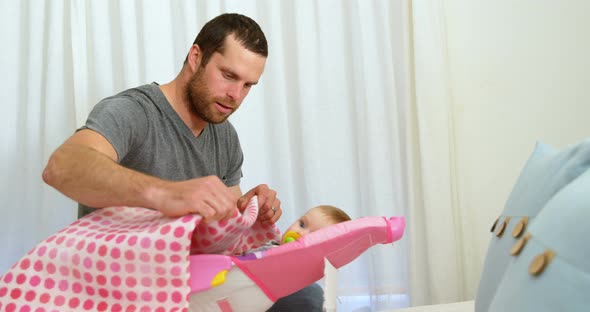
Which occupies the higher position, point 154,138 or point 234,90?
point 234,90

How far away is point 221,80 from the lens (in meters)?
1.85

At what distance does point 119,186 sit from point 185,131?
63 centimetres

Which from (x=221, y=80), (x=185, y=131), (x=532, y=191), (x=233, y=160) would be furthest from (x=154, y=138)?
(x=532, y=191)

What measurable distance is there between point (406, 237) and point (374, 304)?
0.30 metres

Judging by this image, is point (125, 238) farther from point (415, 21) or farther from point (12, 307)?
point (415, 21)

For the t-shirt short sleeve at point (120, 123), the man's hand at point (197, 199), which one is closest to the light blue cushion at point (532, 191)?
the man's hand at point (197, 199)

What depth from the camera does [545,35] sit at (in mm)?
2480

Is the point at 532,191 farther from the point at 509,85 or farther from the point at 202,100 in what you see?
the point at 509,85

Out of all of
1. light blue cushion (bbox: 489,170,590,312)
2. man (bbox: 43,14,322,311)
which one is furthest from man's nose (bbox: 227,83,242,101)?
light blue cushion (bbox: 489,170,590,312)

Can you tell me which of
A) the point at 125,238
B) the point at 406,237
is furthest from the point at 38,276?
the point at 406,237

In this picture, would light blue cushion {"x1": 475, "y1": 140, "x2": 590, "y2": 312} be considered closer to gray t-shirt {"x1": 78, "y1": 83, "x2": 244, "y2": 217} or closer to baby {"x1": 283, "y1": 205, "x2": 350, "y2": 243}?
baby {"x1": 283, "y1": 205, "x2": 350, "y2": 243}

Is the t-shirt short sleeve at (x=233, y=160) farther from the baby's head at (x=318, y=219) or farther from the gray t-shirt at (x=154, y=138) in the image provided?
the baby's head at (x=318, y=219)

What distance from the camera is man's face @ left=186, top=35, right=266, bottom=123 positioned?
1829 millimetres

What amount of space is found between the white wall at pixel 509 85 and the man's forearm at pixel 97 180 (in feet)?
5.28
